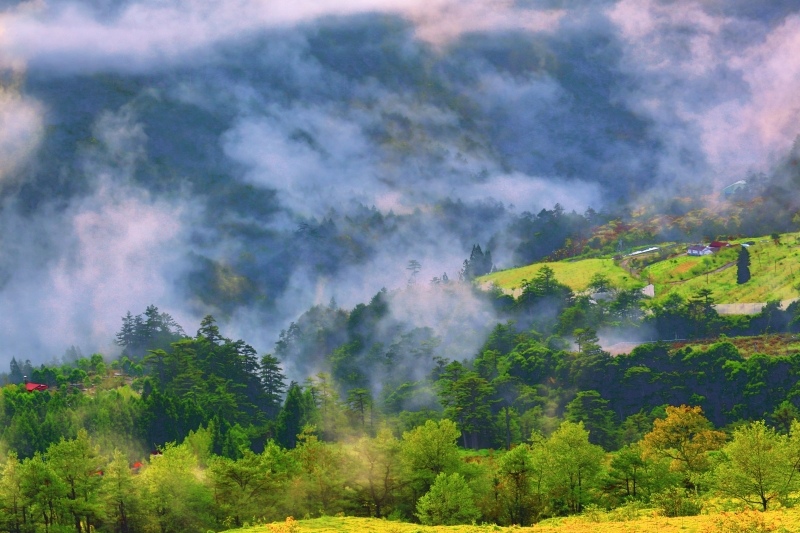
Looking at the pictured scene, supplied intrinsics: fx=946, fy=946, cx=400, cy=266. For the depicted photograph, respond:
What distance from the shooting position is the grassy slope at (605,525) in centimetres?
6825

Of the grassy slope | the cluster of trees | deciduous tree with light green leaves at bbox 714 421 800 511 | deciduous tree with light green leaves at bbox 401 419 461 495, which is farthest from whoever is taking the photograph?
deciduous tree with light green leaves at bbox 401 419 461 495

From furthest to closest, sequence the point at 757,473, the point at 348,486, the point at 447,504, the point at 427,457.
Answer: the point at 427,457, the point at 348,486, the point at 447,504, the point at 757,473

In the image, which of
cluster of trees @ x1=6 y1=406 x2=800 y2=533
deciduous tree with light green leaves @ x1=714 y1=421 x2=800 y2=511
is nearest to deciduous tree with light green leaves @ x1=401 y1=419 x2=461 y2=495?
cluster of trees @ x1=6 y1=406 x2=800 y2=533

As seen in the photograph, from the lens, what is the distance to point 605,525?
3000 inches

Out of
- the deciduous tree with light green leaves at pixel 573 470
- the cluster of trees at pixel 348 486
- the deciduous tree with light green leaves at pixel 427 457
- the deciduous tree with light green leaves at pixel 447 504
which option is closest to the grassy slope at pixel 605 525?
the deciduous tree with light green leaves at pixel 447 504

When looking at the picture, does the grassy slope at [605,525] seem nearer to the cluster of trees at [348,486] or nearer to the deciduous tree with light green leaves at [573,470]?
the cluster of trees at [348,486]

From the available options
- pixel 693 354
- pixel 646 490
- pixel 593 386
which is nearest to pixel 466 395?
pixel 593 386

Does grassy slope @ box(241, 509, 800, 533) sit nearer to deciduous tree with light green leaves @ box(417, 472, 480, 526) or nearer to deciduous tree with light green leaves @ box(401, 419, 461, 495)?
deciduous tree with light green leaves @ box(417, 472, 480, 526)

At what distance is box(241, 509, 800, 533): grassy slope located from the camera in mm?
68250

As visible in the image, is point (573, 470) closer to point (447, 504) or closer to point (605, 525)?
point (447, 504)

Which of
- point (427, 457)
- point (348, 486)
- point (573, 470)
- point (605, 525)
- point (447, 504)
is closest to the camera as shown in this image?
point (605, 525)

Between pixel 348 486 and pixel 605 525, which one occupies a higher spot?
pixel 348 486

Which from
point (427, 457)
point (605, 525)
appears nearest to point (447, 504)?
point (427, 457)

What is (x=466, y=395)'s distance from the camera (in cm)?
18988
